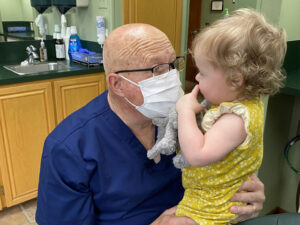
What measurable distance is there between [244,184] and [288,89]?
747mm

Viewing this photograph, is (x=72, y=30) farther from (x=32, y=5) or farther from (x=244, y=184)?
(x=244, y=184)

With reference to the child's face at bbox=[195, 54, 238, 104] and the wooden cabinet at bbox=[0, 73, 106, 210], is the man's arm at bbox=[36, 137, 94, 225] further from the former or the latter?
the wooden cabinet at bbox=[0, 73, 106, 210]

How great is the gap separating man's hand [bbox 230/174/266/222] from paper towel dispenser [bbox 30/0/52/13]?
2353 mm

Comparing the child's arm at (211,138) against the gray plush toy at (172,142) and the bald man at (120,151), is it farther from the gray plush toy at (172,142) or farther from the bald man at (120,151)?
the bald man at (120,151)

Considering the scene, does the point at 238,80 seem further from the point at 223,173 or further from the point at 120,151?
the point at 120,151

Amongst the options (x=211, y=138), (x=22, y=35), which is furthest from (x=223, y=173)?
(x=22, y=35)

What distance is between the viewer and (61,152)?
35.5 inches

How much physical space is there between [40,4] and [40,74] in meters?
0.95

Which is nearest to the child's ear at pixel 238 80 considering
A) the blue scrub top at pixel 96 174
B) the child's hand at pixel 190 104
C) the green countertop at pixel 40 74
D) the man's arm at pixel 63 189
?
the child's hand at pixel 190 104

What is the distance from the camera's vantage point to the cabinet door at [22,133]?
1.92 metres

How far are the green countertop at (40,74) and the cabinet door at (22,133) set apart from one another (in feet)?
0.14

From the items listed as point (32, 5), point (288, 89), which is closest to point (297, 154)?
point (288, 89)

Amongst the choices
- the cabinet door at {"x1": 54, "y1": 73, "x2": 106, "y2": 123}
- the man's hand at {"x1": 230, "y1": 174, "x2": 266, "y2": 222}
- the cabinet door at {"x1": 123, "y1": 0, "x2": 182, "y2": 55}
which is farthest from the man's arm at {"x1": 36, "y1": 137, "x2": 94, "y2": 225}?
the cabinet door at {"x1": 123, "y1": 0, "x2": 182, "y2": 55}

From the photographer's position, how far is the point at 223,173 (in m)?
0.88
